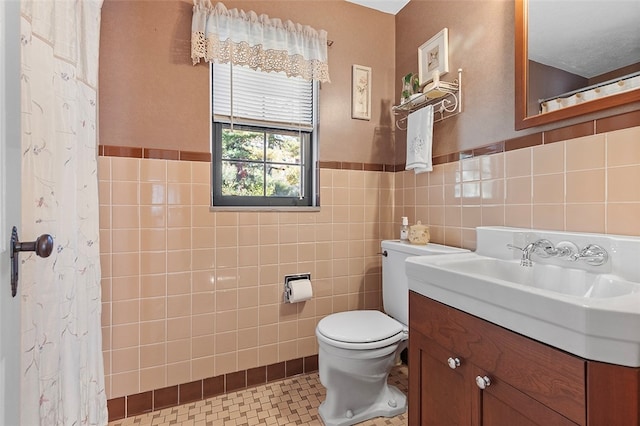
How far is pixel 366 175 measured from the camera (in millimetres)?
1955

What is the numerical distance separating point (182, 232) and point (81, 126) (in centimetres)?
63

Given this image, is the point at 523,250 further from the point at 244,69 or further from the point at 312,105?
the point at 244,69

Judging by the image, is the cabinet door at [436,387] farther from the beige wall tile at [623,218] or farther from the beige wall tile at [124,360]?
the beige wall tile at [124,360]

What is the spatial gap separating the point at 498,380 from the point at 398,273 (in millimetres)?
873

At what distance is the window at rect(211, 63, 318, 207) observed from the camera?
1705 millimetres

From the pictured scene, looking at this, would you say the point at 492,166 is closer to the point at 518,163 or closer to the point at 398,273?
the point at 518,163

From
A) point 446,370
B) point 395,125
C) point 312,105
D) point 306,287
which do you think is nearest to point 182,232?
point 306,287

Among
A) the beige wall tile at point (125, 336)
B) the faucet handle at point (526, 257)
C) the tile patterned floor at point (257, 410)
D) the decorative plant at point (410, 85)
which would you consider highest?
the decorative plant at point (410, 85)

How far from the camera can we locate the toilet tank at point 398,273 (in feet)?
4.95

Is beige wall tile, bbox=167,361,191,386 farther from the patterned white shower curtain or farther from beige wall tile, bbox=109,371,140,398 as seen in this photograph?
the patterned white shower curtain

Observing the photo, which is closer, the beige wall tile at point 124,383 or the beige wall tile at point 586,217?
the beige wall tile at point 586,217

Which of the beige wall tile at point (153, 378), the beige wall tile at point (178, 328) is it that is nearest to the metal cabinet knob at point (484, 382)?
the beige wall tile at point (178, 328)

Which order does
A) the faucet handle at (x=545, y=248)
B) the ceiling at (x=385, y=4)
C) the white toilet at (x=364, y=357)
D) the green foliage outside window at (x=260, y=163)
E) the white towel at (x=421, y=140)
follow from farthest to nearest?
1. the ceiling at (x=385, y=4)
2. the green foliage outside window at (x=260, y=163)
3. the white towel at (x=421, y=140)
4. the white toilet at (x=364, y=357)
5. the faucet handle at (x=545, y=248)

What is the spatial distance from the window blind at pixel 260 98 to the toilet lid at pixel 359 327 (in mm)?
1154
